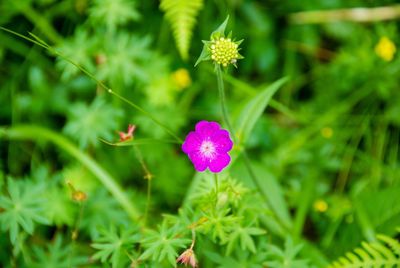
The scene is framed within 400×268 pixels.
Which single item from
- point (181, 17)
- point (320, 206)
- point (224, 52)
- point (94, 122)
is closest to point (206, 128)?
point (224, 52)

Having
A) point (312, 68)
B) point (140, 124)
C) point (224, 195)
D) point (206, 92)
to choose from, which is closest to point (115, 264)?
point (224, 195)

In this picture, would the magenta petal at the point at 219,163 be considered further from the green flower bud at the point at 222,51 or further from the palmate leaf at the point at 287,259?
the palmate leaf at the point at 287,259

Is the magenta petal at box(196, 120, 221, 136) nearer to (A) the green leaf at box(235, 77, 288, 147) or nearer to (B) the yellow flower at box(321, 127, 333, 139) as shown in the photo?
(A) the green leaf at box(235, 77, 288, 147)

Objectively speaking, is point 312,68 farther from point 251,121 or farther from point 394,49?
point 251,121

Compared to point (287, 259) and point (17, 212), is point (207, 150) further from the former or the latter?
point (17, 212)

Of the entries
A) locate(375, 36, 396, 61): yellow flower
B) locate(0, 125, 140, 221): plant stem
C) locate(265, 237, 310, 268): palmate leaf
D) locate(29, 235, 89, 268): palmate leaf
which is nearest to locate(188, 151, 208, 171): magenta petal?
locate(265, 237, 310, 268): palmate leaf

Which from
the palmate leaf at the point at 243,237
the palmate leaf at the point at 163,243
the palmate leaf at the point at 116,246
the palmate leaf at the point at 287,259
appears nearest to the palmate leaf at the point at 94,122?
the palmate leaf at the point at 116,246
